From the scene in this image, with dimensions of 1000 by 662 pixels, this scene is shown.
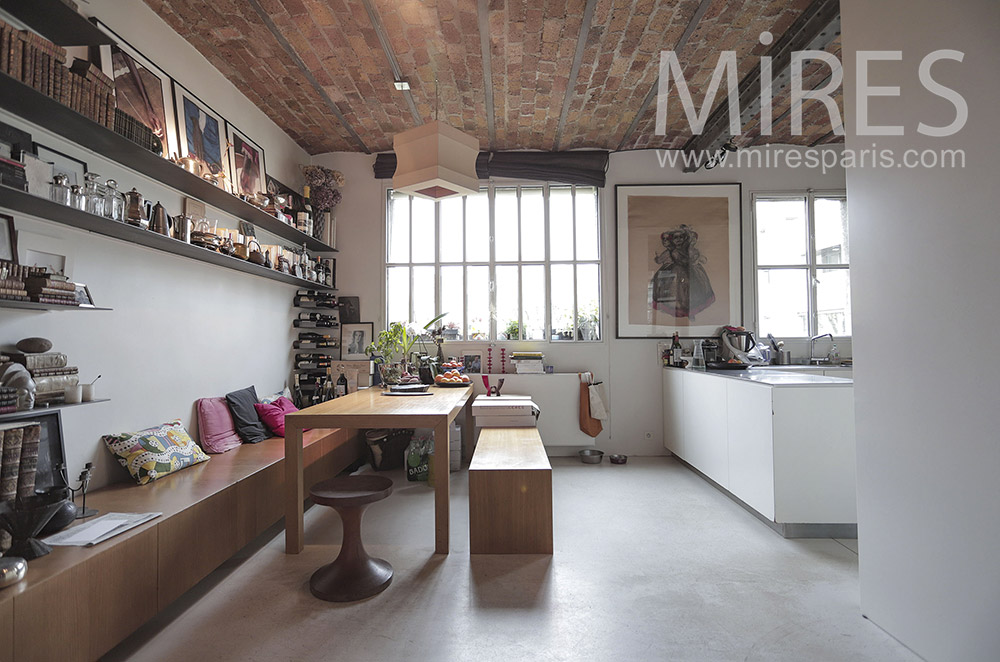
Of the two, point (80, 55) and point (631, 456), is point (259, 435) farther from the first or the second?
point (631, 456)

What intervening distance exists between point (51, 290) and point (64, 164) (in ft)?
2.35

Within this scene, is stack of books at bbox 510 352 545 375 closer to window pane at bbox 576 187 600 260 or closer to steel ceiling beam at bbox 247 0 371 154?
window pane at bbox 576 187 600 260

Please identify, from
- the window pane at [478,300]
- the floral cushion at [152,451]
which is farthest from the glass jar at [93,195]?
the window pane at [478,300]

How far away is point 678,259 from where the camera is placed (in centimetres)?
538

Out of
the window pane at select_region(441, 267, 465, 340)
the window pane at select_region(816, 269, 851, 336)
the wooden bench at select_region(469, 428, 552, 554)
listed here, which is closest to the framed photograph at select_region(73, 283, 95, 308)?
the wooden bench at select_region(469, 428, 552, 554)

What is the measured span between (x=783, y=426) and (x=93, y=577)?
3517 mm

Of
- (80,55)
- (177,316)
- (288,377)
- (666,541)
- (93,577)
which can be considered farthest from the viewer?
(288,377)

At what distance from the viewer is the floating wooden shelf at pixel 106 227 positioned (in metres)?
2.05

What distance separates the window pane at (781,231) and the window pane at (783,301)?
0.16 metres

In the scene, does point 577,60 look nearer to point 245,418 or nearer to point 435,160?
point 435,160

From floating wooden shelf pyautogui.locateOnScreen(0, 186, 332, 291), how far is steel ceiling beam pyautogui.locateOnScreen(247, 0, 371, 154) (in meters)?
1.57

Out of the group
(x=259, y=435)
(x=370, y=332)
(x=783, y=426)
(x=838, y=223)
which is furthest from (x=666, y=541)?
(x=838, y=223)

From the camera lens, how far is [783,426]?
304 cm

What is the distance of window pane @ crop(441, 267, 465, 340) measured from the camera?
5484mm
